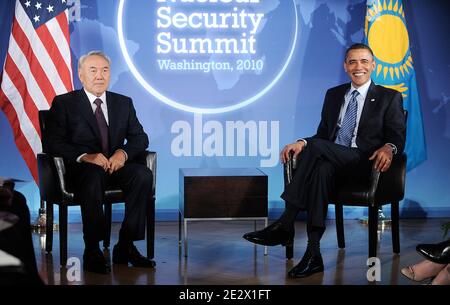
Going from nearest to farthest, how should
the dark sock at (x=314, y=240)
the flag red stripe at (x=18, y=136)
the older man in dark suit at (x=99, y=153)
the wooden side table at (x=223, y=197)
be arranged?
the dark sock at (x=314, y=240)
the older man in dark suit at (x=99, y=153)
the wooden side table at (x=223, y=197)
the flag red stripe at (x=18, y=136)

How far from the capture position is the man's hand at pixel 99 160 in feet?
16.1

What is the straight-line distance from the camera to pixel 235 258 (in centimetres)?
521

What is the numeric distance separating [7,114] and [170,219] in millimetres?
1719

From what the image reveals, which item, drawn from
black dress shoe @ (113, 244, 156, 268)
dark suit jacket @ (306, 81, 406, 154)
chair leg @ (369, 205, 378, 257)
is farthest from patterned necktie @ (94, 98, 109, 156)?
chair leg @ (369, 205, 378, 257)

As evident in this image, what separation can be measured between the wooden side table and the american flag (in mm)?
1770

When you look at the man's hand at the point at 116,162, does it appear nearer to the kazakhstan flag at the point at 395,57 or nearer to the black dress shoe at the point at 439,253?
the black dress shoe at the point at 439,253

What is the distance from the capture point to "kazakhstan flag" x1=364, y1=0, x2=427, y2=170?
6.77 metres

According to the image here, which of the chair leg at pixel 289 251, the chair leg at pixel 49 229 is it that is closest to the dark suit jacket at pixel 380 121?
the chair leg at pixel 289 251

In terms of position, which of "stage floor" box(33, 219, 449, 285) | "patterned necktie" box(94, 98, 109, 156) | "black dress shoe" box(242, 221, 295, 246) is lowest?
"stage floor" box(33, 219, 449, 285)

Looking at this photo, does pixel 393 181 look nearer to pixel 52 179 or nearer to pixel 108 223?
pixel 108 223

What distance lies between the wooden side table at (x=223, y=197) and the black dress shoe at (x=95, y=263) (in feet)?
2.23

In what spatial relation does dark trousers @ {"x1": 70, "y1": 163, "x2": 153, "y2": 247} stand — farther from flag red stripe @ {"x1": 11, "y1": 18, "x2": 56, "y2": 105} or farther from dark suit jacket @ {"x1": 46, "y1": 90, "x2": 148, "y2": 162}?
flag red stripe @ {"x1": 11, "y1": 18, "x2": 56, "y2": 105}

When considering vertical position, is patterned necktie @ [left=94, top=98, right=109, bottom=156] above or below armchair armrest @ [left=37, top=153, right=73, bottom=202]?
above
